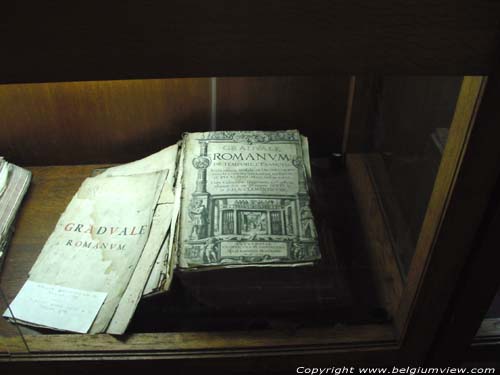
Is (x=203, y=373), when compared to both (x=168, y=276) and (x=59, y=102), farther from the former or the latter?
(x=59, y=102)

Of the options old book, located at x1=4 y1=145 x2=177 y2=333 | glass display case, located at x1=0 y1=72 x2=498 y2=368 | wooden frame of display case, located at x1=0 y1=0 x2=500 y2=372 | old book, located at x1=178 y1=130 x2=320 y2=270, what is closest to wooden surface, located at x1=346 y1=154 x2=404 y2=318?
glass display case, located at x1=0 y1=72 x2=498 y2=368

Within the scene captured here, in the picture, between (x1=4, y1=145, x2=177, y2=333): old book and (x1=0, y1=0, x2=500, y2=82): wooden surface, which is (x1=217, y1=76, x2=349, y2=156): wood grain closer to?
(x1=4, y1=145, x2=177, y2=333): old book

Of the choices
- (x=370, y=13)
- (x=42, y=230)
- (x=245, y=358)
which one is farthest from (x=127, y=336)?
(x=370, y=13)

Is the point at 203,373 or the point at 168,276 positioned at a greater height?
the point at 168,276

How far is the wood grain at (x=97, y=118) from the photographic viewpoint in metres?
0.97

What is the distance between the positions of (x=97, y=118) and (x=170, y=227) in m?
0.32

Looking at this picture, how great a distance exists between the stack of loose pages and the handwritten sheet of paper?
0.42 ft

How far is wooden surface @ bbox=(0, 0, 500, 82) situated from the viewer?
440 mm

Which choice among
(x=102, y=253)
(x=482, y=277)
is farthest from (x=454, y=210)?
(x=102, y=253)

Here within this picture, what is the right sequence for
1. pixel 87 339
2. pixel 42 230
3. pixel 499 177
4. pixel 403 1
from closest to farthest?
pixel 403 1
pixel 499 177
pixel 87 339
pixel 42 230

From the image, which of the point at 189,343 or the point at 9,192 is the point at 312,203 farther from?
the point at 9,192

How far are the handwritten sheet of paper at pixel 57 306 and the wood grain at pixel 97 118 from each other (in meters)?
0.33

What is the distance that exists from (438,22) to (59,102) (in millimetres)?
769

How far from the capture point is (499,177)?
568 millimetres
